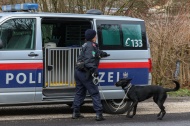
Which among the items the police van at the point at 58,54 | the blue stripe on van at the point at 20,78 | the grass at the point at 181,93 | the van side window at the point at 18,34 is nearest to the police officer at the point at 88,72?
the police van at the point at 58,54

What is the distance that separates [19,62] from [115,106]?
7.78ft

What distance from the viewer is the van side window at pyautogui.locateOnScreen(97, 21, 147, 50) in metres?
10.8

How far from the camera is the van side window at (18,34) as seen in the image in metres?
9.96

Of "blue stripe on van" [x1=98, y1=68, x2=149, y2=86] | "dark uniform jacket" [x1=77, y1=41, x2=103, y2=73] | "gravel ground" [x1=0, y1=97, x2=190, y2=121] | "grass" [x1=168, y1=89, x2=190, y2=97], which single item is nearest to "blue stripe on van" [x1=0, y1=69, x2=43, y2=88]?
"gravel ground" [x1=0, y1=97, x2=190, y2=121]

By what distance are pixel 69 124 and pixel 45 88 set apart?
41.2 inches

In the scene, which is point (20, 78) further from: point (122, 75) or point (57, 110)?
point (122, 75)

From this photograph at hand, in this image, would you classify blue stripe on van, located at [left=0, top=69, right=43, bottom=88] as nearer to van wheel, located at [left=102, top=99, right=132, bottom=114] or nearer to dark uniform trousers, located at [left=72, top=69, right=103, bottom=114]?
dark uniform trousers, located at [left=72, top=69, right=103, bottom=114]

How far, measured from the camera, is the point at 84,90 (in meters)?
10.2

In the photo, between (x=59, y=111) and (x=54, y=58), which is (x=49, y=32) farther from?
(x=59, y=111)

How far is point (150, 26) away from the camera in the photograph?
1634 cm

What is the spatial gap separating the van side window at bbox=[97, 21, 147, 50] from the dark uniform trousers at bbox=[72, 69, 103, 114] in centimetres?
87

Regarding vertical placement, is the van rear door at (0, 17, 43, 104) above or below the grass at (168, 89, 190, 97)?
above

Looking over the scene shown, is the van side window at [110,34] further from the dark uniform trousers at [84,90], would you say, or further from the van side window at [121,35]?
the dark uniform trousers at [84,90]

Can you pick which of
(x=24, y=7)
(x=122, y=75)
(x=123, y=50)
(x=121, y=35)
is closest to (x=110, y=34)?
(x=121, y=35)
